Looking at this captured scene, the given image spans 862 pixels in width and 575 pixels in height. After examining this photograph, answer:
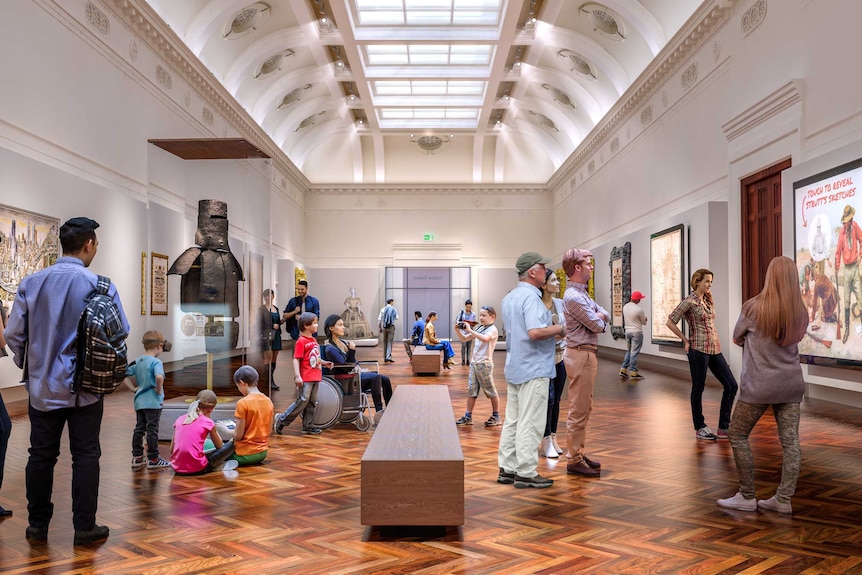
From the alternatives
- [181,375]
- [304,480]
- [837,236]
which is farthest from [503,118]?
[304,480]

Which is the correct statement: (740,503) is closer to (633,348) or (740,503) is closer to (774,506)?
(774,506)

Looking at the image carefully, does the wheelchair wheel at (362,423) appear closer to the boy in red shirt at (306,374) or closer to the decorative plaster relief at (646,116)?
the boy in red shirt at (306,374)

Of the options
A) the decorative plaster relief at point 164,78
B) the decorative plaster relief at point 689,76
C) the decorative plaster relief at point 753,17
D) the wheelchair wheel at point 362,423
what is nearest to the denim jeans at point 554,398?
the wheelchair wheel at point 362,423

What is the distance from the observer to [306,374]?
7.21 m

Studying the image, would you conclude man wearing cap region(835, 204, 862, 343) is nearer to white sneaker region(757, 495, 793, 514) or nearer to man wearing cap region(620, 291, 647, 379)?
white sneaker region(757, 495, 793, 514)

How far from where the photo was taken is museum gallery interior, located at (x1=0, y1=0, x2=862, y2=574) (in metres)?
3.91

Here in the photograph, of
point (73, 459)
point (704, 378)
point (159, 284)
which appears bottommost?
point (73, 459)

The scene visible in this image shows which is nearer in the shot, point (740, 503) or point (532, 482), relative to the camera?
point (740, 503)

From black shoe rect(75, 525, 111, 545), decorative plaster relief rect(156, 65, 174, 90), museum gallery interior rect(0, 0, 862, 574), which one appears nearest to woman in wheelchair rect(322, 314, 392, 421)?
museum gallery interior rect(0, 0, 862, 574)

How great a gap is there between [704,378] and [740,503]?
2.54 meters

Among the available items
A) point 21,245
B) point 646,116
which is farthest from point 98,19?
point 646,116

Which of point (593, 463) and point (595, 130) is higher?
point (595, 130)

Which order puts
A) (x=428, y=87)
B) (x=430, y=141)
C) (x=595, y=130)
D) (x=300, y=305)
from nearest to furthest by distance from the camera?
(x=300, y=305)
(x=595, y=130)
(x=428, y=87)
(x=430, y=141)

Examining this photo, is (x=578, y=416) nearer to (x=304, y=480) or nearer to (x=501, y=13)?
(x=304, y=480)
